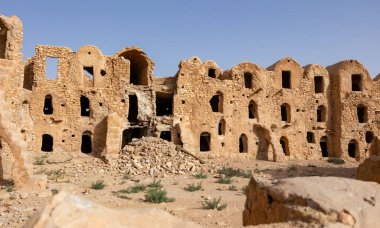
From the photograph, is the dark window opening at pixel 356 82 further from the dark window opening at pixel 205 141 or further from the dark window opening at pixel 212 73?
the dark window opening at pixel 205 141

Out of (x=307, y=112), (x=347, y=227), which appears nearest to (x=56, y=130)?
(x=307, y=112)

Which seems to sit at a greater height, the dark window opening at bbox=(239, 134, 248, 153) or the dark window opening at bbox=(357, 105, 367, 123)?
the dark window opening at bbox=(357, 105, 367, 123)

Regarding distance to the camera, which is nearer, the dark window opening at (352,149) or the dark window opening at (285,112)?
the dark window opening at (285,112)

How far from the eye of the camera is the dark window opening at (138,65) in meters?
26.6

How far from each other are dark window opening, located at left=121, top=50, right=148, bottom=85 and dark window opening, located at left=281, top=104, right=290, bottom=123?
11878mm

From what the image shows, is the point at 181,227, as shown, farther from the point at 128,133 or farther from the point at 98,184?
the point at 128,133

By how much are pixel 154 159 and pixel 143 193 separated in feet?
23.9

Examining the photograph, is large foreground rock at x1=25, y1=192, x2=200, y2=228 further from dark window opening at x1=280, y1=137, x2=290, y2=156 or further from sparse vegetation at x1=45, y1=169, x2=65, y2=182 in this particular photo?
dark window opening at x1=280, y1=137, x2=290, y2=156

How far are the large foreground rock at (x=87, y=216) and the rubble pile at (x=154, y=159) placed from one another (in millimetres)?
16002

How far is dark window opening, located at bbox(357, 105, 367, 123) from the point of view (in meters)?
30.6

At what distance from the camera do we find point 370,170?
1004cm

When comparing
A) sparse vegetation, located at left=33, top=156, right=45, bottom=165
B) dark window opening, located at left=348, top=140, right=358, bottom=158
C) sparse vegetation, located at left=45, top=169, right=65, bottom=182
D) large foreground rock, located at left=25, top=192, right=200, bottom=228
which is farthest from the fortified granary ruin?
large foreground rock, located at left=25, top=192, right=200, bottom=228

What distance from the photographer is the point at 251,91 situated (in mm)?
28188

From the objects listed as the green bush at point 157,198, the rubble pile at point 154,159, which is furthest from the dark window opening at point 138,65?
the green bush at point 157,198
